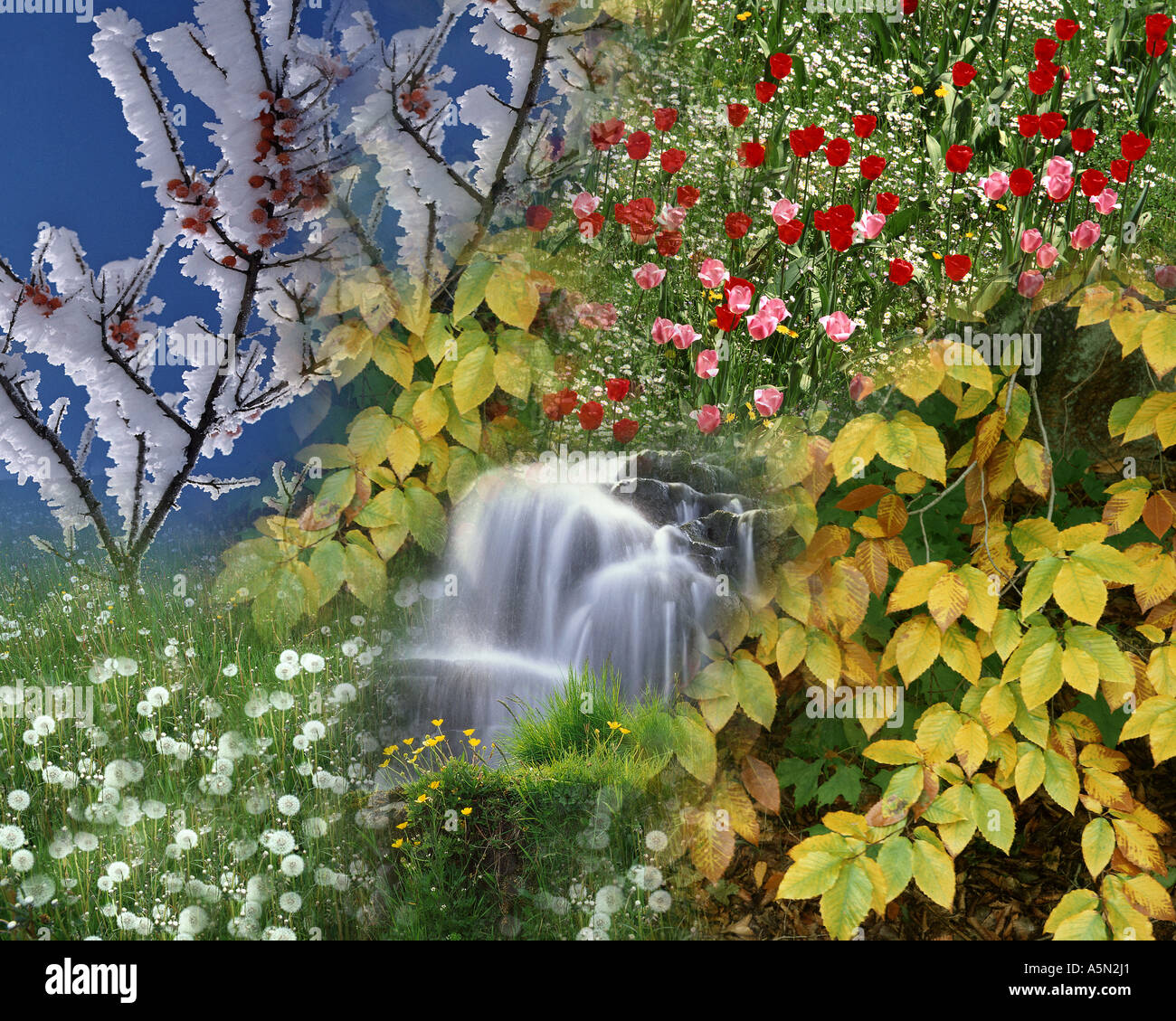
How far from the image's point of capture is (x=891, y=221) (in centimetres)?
306

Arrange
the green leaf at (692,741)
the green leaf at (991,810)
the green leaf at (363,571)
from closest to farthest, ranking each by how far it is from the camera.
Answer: the green leaf at (991,810) < the green leaf at (692,741) < the green leaf at (363,571)

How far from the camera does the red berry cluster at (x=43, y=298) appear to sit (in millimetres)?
2820

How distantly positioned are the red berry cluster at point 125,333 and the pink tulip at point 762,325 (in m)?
1.85

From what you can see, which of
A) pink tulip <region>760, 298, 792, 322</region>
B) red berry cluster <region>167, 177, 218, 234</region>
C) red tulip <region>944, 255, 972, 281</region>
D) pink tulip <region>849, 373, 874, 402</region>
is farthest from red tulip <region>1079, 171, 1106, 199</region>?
red berry cluster <region>167, 177, 218, 234</region>

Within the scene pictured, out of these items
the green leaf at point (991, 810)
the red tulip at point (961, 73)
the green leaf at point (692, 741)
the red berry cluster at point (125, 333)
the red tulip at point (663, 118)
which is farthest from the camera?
the red tulip at point (961, 73)

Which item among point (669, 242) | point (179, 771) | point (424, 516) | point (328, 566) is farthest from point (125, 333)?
point (669, 242)

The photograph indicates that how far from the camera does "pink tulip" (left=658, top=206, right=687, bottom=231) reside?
8.91ft

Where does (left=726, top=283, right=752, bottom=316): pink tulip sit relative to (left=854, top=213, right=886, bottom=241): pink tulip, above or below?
below

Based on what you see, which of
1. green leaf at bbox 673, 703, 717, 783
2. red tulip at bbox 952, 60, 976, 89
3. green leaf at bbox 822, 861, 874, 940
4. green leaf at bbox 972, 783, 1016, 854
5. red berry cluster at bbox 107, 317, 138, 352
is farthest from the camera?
red tulip at bbox 952, 60, 976, 89

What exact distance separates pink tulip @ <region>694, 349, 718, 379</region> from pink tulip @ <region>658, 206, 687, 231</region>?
40 centimetres

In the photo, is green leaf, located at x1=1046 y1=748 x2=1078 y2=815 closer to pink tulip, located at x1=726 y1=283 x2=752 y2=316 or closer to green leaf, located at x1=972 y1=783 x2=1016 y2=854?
green leaf, located at x1=972 y1=783 x2=1016 y2=854

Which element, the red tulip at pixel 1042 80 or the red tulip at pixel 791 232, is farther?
the red tulip at pixel 1042 80

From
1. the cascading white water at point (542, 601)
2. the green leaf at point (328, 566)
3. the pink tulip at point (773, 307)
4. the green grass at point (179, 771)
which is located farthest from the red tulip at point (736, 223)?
the green grass at point (179, 771)

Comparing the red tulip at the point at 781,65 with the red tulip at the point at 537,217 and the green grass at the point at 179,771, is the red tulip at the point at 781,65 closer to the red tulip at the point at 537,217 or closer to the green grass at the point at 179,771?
the red tulip at the point at 537,217
